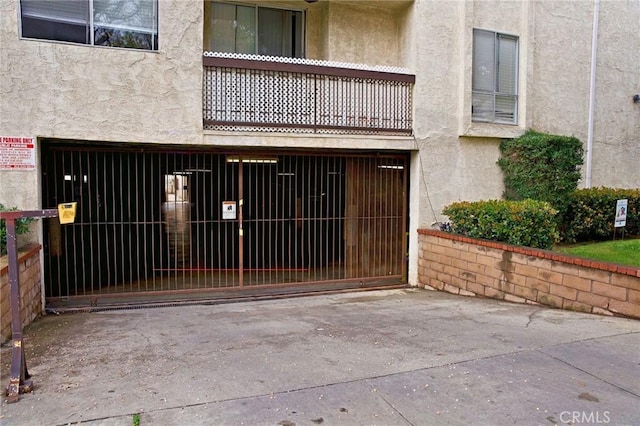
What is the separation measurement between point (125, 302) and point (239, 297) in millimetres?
1866

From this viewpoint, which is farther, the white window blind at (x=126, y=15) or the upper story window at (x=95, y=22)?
the white window blind at (x=126, y=15)

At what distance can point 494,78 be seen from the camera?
958 cm

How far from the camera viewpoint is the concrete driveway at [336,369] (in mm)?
3422

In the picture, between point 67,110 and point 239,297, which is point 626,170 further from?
point 67,110

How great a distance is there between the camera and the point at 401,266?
9445 millimetres

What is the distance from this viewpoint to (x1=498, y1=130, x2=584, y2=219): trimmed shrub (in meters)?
9.05

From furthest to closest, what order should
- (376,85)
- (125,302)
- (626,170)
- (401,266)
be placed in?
1. (626,170)
2. (401,266)
3. (376,85)
4. (125,302)

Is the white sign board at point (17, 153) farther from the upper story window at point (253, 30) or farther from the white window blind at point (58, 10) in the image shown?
the upper story window at point (253, 30)

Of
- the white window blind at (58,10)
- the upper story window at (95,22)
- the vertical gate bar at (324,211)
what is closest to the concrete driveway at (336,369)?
the vertical gate bar at (324,211)

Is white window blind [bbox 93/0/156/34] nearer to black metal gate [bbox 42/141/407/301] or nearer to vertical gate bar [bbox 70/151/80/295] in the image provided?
vertical gate bar [bbox 70/151/80/295]

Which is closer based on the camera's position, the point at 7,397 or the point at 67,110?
the point at 7,397

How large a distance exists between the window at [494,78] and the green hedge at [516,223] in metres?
2.40

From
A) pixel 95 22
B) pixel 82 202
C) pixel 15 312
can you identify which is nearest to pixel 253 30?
pixel 95 22

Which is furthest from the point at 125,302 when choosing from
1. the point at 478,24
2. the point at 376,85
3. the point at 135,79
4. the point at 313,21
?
the point at 478,24
